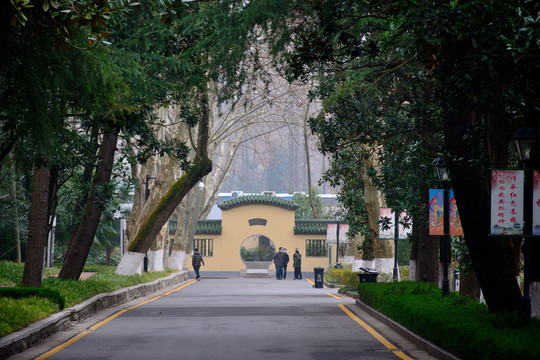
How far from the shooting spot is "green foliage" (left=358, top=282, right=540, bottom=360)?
884 centimetres

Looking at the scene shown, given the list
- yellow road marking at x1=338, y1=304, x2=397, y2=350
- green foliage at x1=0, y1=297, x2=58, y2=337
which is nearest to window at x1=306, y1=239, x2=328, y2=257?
yellow road marking at x1=338, y1=304, x2=397, y2=350

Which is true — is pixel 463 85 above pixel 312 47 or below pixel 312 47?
below

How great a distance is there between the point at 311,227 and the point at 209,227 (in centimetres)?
741

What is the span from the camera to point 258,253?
62312mm

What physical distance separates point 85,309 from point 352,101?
8713 mm

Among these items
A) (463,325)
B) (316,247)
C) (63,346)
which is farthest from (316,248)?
(463,325)

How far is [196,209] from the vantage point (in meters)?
44.8

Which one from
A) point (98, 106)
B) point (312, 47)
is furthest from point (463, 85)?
point (98, 106)

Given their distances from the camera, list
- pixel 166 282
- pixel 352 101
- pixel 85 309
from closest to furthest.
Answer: pixel 85 309
pixel 352 101
pixel 166 282

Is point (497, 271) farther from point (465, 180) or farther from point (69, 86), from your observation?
point (69, 86)

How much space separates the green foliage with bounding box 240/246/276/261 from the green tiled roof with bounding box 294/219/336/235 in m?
3.38

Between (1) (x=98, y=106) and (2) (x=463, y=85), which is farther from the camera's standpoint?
(1) (x=98, y=106)

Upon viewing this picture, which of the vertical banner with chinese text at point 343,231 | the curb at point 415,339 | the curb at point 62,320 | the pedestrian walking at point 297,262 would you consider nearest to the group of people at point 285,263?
the pedestrian walking at point 297,262

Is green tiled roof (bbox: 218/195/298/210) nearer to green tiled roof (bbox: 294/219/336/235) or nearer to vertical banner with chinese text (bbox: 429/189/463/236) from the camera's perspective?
green tiled roof (bbox: 294/219/336/235)
